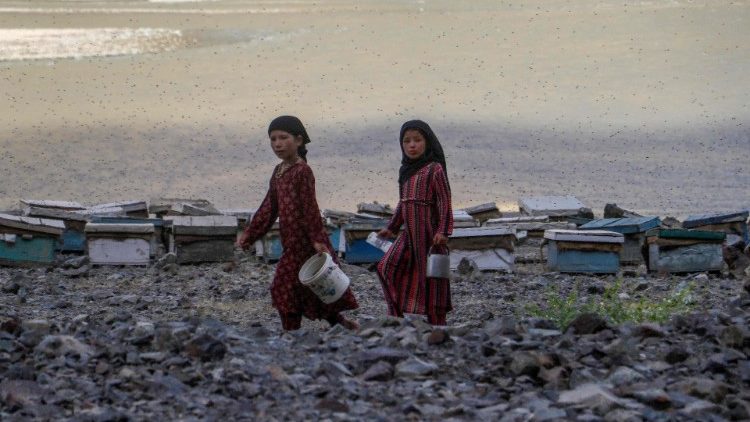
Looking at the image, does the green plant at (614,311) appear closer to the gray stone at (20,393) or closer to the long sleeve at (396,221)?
the long sleeve at (396,221)

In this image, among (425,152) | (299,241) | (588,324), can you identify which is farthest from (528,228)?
(588,324)

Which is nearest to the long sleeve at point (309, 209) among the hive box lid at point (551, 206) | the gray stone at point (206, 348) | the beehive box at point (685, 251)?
the gray stone at point (206, 348)

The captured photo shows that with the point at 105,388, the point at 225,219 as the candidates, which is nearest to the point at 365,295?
the point at 225,219

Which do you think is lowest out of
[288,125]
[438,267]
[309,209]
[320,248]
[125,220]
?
[438,267]

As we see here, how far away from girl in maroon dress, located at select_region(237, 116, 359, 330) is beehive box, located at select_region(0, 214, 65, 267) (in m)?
3.48

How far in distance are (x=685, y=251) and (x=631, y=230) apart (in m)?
0.52

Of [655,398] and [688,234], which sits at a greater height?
[688,234]

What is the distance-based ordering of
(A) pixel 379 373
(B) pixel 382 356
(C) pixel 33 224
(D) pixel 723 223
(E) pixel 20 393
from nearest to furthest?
(E) pixel 20 393, (A) pixel 379 373, (B) pixel 382 356, (C) pixel 33 224, (D) pixel 723 223

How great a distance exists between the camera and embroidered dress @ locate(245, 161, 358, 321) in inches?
309

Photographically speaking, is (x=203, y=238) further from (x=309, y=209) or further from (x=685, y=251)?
(x=685, y=251)

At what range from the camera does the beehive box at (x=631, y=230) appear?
1088 cm

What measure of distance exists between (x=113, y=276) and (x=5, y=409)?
539 cm

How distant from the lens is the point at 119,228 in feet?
35.7

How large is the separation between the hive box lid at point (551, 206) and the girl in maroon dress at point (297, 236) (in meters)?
5.00
